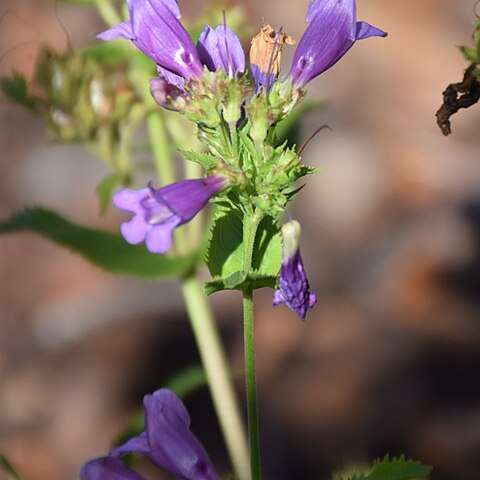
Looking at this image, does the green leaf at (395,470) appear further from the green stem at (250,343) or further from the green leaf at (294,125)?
the green leaf at (294,125)

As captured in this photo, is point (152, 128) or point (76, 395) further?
point (76, 395)

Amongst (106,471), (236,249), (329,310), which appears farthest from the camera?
(329,310)

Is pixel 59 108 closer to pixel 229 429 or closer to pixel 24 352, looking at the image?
pixel 229 429

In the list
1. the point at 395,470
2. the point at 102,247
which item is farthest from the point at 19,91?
the point at 395,470

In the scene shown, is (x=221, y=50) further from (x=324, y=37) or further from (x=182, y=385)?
(x=182, y=385)

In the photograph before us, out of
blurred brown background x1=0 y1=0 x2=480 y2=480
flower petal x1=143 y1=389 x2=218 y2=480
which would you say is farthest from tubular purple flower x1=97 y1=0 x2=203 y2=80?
blurred brown background x1=0 y1=0 x2=480 y2=480

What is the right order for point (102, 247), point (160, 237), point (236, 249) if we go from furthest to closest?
point (102, 247)
point (236, 249)
point (160, 237)

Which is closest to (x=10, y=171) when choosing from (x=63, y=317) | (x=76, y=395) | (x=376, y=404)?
(x=63, y=317)
